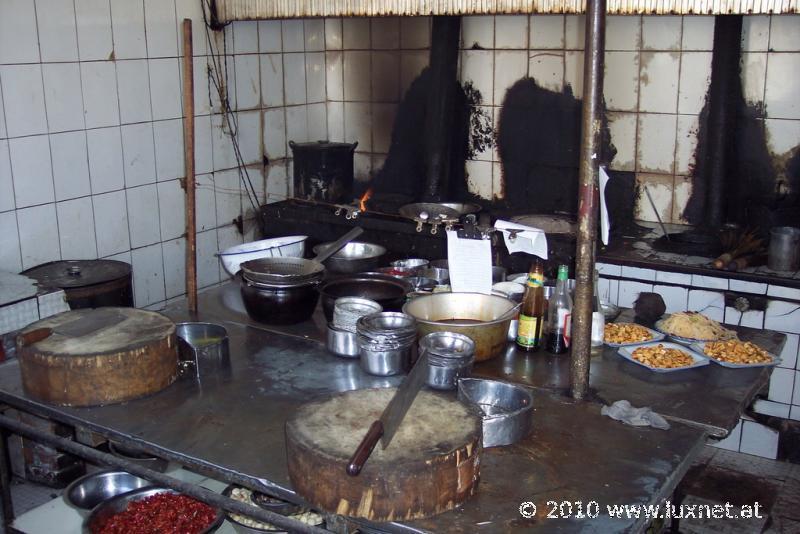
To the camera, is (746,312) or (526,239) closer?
(526,239)

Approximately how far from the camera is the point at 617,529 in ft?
7.27

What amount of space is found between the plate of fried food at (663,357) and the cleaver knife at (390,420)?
117 centimetres

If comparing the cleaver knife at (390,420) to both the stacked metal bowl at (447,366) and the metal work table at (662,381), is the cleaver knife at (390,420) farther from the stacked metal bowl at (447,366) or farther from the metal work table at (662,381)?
the metal work table at (662,381)

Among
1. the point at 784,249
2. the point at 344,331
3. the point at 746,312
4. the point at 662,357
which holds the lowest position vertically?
the point at 746,312

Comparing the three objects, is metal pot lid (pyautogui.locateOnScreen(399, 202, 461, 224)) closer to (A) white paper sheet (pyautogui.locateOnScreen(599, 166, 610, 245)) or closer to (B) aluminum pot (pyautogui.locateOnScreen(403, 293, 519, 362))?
(B) aluminum pot (pyautogui.locateOnScreen(403, 293, 519, 362))

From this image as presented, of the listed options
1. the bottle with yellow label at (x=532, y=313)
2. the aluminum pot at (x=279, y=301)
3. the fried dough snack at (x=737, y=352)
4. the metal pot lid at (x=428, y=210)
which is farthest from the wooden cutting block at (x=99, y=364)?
the metal pot lid at (x=428, y=210)

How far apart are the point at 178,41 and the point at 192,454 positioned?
337cm

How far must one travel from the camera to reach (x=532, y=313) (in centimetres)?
341

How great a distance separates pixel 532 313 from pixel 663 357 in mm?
532

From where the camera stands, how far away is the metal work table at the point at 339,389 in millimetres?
2344

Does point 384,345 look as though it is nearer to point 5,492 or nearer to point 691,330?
point 691,330

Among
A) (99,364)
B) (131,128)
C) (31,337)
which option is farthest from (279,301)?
(131,128)

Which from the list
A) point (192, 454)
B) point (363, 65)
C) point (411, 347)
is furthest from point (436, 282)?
point (363, 65)

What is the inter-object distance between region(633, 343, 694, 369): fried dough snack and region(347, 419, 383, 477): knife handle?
4.93ft
